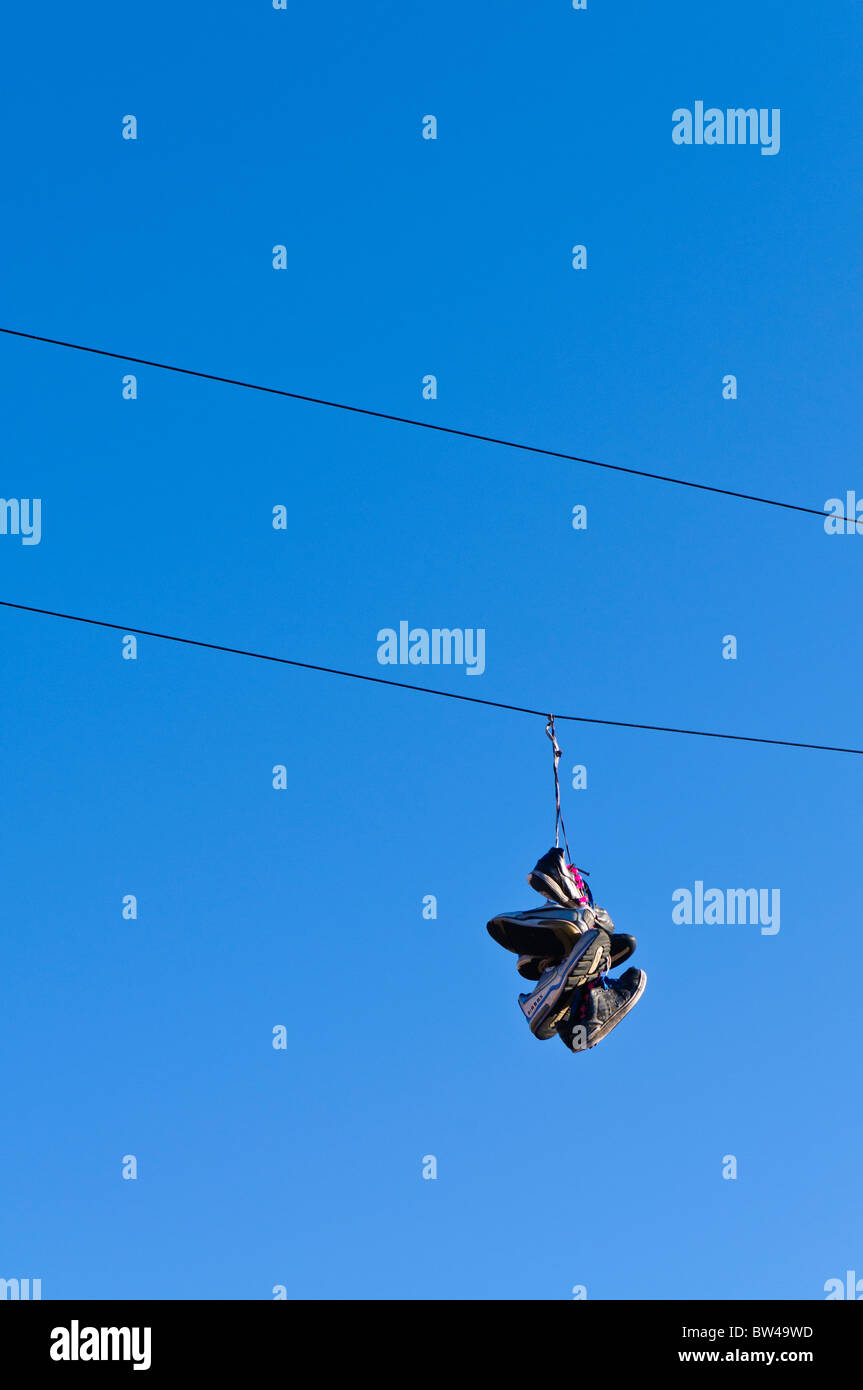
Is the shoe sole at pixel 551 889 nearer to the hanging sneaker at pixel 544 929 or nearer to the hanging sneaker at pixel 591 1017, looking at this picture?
the hanging sneaker at pixel 544 929

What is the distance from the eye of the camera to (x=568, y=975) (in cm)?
1980

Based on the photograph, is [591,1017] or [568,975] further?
[591,1017]

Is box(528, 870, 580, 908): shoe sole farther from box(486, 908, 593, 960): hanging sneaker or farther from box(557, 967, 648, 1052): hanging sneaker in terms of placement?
box(557, 967, 648, 1052): hanging sneaker

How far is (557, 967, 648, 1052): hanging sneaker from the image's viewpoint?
20000 millimetres

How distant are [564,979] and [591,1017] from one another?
370 millimetres

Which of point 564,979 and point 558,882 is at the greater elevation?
point 558,882

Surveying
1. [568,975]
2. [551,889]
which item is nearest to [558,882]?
[551,889]

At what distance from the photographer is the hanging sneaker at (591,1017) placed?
65.6 feet

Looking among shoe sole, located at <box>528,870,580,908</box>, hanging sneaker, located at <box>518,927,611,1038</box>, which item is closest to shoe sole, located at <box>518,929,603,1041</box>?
hanging sneaker, located at <box>518,927,611,1038</box>

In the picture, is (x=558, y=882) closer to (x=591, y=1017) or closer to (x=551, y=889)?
(x=551, y=889)

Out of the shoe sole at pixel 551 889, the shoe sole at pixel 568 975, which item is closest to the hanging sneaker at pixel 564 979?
the shoe sole at pixel 568 975

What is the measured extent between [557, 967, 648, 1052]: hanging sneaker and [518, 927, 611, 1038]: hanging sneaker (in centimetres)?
8
